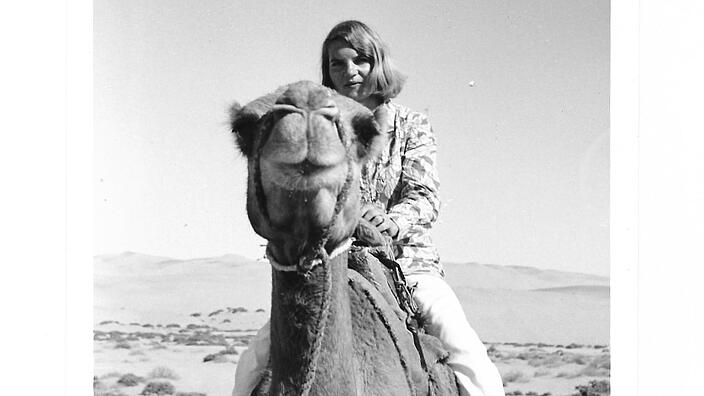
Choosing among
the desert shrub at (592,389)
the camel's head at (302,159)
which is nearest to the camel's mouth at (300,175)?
the camel's head at (302,159)

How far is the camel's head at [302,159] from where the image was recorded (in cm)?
126

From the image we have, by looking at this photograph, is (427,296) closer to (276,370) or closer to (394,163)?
(394,163)

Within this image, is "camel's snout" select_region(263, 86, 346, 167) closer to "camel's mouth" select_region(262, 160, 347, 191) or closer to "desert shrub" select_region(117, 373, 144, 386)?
"camel's mouth" select_region(262, 160, 347, 191)

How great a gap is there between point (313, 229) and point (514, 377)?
390 centimetres

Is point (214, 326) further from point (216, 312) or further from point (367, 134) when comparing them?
point (367, 134)

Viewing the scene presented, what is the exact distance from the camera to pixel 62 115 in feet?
9.22

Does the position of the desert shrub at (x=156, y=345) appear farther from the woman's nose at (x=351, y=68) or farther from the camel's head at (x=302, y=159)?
the camel's head at (x=302, y=159)

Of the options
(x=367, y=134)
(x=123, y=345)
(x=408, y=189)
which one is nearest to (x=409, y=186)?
(x=408, y=189)

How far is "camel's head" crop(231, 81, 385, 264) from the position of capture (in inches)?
49.4

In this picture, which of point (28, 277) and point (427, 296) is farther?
point (28, 277)

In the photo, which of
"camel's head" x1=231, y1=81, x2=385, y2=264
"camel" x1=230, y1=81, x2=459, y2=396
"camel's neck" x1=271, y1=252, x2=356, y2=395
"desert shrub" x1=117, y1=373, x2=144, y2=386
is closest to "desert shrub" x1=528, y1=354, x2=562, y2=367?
"desert shrub" x1=117, y1=373, x2=144, y2=386

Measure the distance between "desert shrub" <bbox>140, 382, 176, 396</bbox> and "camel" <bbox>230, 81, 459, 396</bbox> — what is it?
Result: 134 inches
